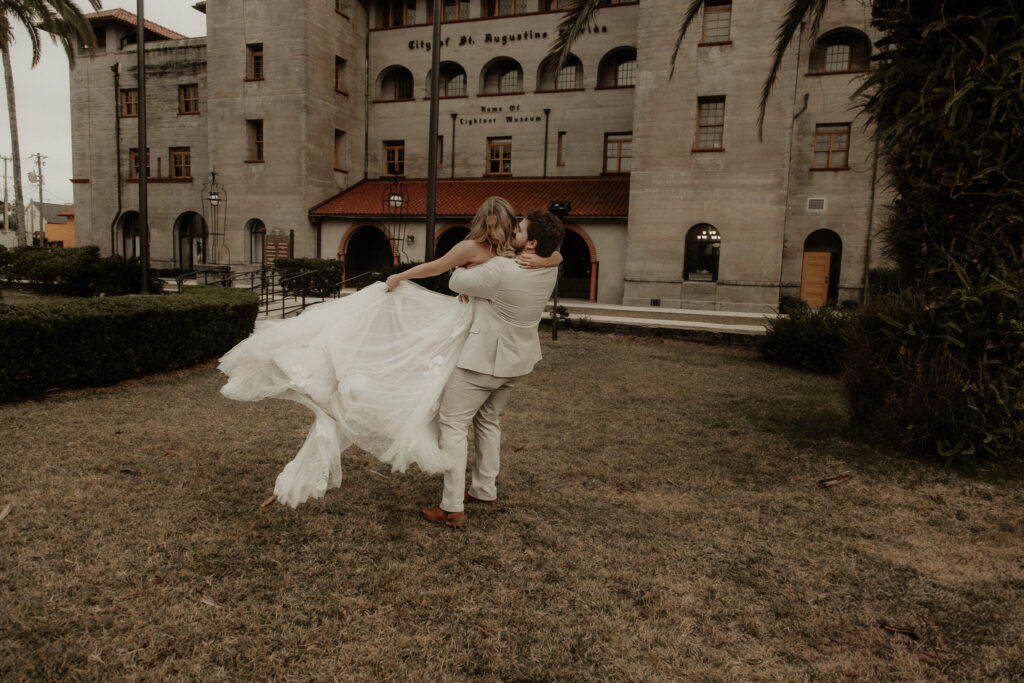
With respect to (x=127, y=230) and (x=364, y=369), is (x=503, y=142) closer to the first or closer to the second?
(x=127, y=230)

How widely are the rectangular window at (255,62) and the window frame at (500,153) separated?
31.9 feet

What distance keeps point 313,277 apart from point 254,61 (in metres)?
11.2

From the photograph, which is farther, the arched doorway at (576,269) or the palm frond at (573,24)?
the arched doorway at (576,269)

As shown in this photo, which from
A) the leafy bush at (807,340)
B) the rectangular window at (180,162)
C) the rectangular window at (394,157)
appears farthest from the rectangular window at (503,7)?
the leafy bush at (807,340)

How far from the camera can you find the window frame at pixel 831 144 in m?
21.5

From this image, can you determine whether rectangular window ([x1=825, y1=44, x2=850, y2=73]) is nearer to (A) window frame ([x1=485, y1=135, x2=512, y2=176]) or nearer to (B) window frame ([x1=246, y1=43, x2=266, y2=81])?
(A) window frame ([x1=485, y1=135, x2=512, y2=176])

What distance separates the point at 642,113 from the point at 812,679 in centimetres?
2172

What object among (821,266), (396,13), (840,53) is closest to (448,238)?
(396,13)

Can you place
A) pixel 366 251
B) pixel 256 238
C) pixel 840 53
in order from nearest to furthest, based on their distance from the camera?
pixel 840 53
pixel 256 238
pixel 366 251

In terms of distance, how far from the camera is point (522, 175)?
26266mm

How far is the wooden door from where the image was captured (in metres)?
22.1

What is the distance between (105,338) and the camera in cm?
769

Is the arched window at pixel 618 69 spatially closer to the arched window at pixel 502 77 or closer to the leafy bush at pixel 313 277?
the arched window at pixel 502 77

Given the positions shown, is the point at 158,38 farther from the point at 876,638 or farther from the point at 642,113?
the point at 876,638
